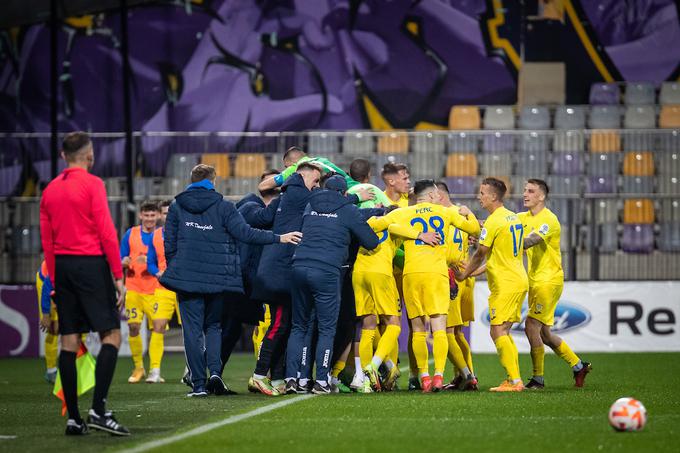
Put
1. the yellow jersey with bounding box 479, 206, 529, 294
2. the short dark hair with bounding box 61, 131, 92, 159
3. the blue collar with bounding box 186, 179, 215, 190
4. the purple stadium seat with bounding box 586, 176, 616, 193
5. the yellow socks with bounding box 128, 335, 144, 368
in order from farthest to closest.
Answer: the purple stadium seat with bounding box 586, 176, 616, 193, the yellow socks with bounding box 128, 335, 144, 368, the yellow jersey with bounding box 479, 206, 529, 294, the blue collar with bounding box 186, 179, 215, 190, the short dark hair with bounding box 61, 131, 92, 159

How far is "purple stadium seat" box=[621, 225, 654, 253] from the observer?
77.8ft

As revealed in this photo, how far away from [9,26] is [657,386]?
2080cm

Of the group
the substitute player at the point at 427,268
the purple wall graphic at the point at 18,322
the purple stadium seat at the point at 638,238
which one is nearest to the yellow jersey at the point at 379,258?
the substitute player at the point at 427,268

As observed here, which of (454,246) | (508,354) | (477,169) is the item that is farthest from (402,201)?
(477,169)

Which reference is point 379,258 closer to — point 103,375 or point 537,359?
point 537,359

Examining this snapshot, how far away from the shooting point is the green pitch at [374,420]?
24.7ft

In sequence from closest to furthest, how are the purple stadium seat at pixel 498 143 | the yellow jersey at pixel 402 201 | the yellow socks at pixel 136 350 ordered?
the yellow jersey at pixel 402 201
the yellow socks at pixel 136 350
the purple stadium seat at pixel 498 143

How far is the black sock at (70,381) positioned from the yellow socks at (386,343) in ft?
12.5

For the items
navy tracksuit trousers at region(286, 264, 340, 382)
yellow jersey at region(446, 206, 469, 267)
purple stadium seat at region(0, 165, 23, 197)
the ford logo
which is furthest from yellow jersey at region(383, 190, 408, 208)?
purple stadium seat at region(0, 165, 23, 197)

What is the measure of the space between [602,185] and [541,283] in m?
13.0

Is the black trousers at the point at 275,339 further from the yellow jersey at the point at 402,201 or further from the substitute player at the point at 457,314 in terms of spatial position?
the yellow jersey at the point at 402,201

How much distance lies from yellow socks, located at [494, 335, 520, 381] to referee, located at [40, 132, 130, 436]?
4.49 metres

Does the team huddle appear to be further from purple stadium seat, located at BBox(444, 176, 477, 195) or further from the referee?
purple stadium seat, located at BBox(444, 176, 477, 195)

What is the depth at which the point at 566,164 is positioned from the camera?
25.0 m
